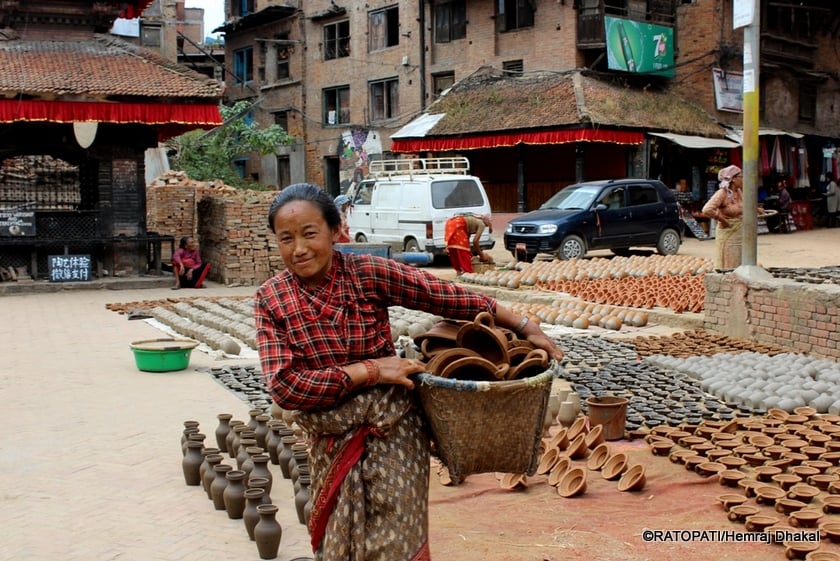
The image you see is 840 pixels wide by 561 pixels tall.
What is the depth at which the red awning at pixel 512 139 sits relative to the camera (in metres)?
25.3

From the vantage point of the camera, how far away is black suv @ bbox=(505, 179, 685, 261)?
1955 cm

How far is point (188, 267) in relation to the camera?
18094mm

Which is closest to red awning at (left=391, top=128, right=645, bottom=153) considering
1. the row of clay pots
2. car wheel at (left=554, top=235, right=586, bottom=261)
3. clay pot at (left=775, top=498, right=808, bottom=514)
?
car wheel at (left=554, top=235, right=586, bottom=261)

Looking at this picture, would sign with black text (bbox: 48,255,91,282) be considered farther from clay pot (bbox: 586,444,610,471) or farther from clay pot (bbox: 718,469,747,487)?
clay pot (bbox: 718,469,747,487)

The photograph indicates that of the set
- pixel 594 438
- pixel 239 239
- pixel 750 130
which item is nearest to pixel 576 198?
pixel 239 239

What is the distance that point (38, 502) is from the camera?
5520 millimetres

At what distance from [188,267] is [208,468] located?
13.0 metres

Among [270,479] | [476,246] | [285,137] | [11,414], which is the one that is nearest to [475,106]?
[285,137]

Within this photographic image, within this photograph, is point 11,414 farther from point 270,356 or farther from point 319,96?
point 319,96

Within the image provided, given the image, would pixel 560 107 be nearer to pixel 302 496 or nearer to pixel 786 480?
pixel 786 480

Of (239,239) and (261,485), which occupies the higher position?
(239,239)

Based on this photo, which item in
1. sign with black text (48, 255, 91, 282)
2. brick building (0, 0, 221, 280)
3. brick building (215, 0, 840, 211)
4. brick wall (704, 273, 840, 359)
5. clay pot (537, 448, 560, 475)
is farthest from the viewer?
brick building (215, 0, 840, 211)

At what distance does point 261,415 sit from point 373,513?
3.58 meters

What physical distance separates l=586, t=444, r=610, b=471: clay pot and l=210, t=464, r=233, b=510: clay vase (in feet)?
7.30
